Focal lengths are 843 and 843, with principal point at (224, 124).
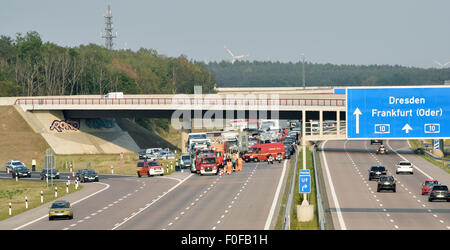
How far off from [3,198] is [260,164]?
104ft

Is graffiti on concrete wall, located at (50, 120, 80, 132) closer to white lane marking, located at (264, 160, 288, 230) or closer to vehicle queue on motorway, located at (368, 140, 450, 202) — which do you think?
white lane marking, located at (264, 160, 288, 230)

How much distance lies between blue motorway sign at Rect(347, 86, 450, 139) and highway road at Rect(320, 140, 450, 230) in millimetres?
4664

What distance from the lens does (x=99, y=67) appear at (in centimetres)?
17088

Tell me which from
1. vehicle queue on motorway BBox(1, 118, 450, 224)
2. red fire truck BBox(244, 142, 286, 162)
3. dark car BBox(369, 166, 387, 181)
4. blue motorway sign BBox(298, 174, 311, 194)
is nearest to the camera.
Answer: blue motorway sign BBox(298, 174, 311, 194)

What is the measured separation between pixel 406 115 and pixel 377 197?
17.4 metres

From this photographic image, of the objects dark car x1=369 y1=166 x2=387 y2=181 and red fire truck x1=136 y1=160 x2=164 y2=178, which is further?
red fire truck x1=136 y1=160 x2=164 y2=178

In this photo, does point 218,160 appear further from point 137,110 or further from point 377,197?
point 137,110

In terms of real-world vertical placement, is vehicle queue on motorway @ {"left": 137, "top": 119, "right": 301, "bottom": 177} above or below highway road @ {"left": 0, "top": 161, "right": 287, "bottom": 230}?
above

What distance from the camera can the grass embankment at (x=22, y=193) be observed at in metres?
56.8

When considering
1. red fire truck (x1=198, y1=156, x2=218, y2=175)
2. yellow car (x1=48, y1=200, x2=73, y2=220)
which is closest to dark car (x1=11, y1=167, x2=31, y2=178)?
red fire truck (x1=198, y1=156, x2=218, y2=175)

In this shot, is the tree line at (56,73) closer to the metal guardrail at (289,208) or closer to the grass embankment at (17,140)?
the grass embankment at (17,140)

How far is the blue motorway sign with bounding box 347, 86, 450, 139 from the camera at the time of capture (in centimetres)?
4138

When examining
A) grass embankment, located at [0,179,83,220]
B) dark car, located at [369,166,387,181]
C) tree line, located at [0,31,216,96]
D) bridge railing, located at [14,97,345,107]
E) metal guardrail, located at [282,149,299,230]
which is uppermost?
tree line, located at [0,31,216,96]

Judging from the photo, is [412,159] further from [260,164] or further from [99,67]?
[99,67]
